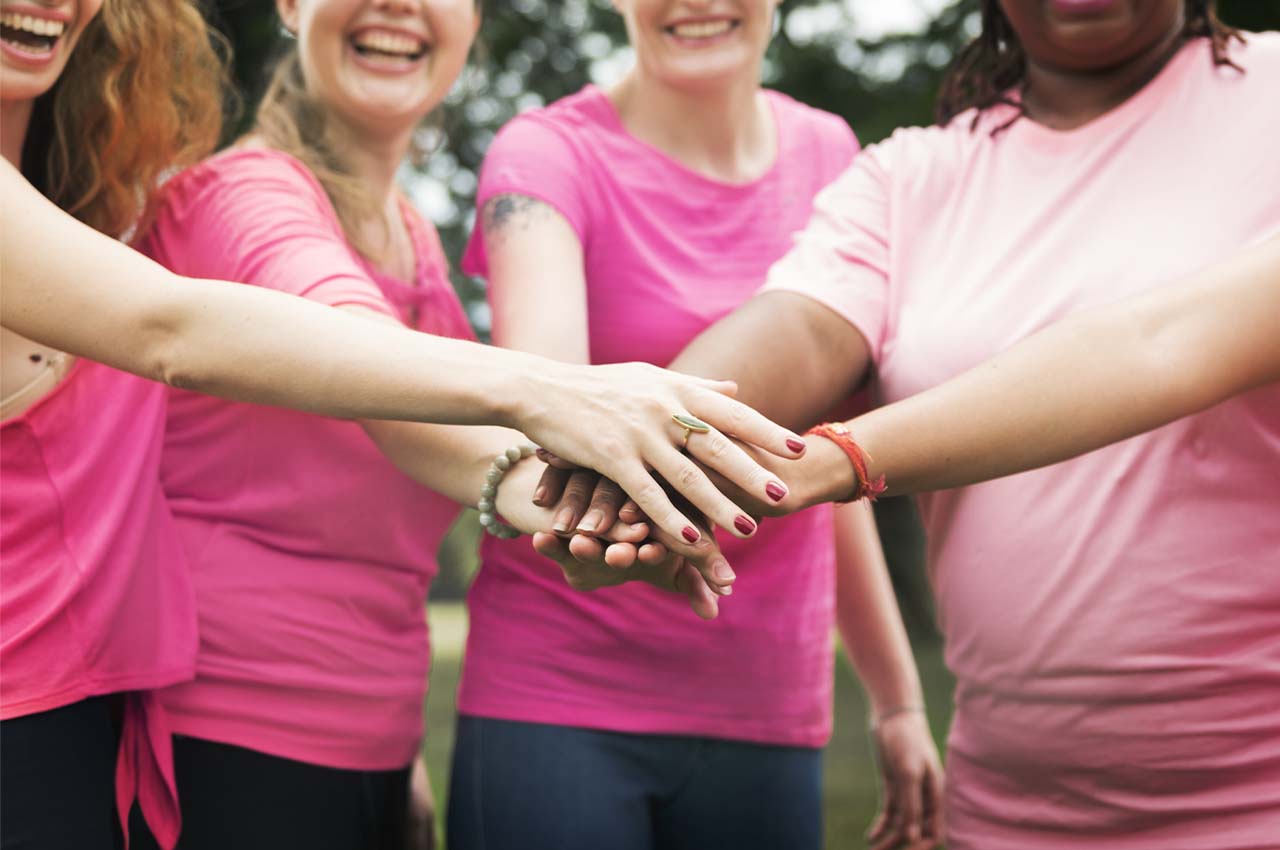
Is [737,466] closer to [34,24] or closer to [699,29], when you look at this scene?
[699,29]

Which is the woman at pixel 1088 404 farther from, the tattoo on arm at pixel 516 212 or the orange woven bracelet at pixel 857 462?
the tattoo on arm at pixel 516 212

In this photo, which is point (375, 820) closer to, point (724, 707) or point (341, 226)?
point (724, 707)

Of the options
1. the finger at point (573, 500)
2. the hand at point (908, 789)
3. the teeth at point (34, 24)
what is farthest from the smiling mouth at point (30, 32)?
the hand at point (908, 789)

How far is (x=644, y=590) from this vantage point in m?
2.44

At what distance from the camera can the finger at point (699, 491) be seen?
1961 mm

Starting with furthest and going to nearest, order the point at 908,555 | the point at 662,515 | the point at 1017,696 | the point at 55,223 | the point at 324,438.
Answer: the point at 908,555 → the point at 324,438 → the point at 1017,696 → the point at 662,515 → the point at 55,223

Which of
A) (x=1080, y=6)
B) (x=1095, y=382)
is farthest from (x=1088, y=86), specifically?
(x=1095, y=382)

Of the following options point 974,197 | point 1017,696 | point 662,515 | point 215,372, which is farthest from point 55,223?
point 1017,696

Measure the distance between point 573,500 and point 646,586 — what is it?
44 cm

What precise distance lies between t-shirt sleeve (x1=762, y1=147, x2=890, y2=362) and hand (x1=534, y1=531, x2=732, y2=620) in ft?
1.47

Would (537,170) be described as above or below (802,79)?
above

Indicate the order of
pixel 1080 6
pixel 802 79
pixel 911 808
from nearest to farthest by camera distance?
pixel 1080 6 < pixel 911 808 < pixel 802 79

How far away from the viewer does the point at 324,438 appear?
234cm

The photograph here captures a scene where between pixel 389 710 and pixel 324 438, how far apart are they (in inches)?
17.6
